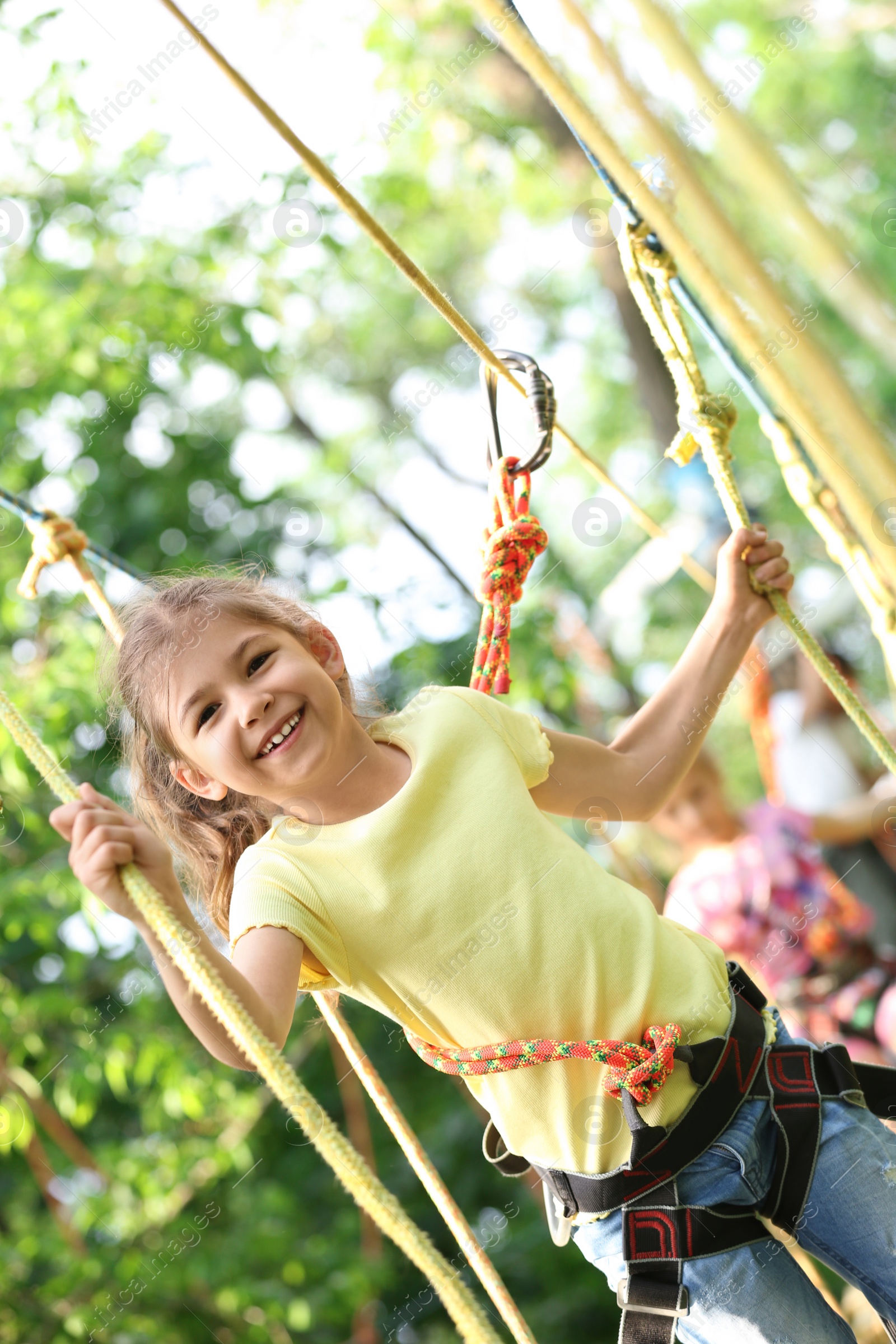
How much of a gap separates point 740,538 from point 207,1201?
1.83 m

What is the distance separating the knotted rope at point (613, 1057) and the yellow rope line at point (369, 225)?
1.85 feet

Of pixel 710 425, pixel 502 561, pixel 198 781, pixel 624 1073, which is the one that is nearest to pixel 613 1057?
pixel 624 1073

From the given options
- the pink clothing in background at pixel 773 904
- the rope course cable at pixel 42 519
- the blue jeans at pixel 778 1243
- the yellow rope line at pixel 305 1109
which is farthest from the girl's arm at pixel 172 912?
the pink clothing in background at pixel 773 904

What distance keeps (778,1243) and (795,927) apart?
42.4 inches

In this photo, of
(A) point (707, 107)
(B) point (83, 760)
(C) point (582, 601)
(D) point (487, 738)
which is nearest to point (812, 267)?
(A) point (707, 107)

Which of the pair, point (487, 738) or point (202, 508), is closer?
point (487, 738)

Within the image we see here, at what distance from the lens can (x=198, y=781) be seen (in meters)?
0.92

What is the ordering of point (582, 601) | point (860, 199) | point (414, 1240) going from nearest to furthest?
point (414, 1240), point (582, 601), point (860, 199)

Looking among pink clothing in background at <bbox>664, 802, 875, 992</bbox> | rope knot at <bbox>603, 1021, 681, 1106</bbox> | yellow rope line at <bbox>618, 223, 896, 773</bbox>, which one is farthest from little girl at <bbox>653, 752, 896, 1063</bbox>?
rope knot at <bbox>603, 1021, 681, 1106</bbox>

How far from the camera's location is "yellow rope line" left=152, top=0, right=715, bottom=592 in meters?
0.75

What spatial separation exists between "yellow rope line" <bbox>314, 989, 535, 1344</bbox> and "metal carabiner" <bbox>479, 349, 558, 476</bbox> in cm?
54

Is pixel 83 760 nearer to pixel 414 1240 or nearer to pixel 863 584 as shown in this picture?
pixel 863 584

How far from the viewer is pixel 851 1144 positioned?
0.88m

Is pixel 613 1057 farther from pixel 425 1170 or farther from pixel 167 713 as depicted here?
pixel 167 713
